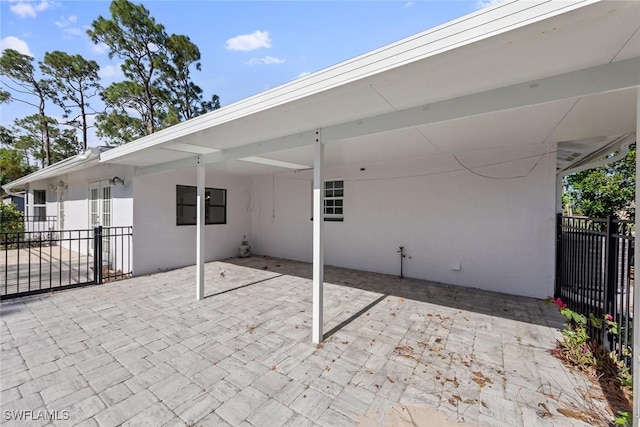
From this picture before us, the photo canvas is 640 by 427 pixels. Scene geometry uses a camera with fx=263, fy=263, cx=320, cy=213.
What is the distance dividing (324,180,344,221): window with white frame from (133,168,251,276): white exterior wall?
3.22m

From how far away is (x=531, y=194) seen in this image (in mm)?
4801

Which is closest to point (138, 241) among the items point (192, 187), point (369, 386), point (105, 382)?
point (192, 187)

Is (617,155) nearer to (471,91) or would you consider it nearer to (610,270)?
(610,270)

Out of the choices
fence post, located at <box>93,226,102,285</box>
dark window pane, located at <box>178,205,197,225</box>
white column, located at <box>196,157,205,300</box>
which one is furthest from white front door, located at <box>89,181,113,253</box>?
white column, located at <box>196,157,205,300</box>

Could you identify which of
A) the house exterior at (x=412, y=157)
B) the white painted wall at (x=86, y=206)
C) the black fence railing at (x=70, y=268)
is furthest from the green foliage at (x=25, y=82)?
the black fence railing at (x=70, y=268)

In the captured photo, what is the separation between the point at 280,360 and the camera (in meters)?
2.84

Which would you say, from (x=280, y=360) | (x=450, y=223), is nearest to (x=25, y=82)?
(x=280, y=360)

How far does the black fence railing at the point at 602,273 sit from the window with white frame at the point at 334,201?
451cm

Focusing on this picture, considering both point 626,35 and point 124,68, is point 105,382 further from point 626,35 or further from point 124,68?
point 124,68

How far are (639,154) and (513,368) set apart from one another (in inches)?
86.0

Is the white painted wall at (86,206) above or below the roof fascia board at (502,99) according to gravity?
below

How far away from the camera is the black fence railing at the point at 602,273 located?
99.9 inches

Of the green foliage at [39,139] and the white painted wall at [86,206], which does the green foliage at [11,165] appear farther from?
the white painted wall at [86,206]

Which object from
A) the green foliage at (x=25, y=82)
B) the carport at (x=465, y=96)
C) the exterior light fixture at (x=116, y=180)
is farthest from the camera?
the green foliage at (x=25, y=82)
